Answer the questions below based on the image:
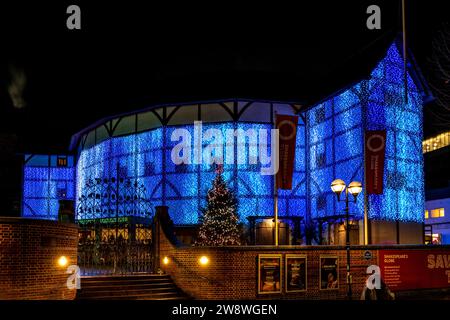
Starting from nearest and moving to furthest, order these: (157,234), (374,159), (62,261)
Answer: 1. (62,261)
2. (157,234)
3. (374,159)

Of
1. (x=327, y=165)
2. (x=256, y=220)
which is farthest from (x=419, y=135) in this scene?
(x=256, y=220)

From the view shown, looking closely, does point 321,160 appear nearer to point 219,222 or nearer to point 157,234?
point 219,222

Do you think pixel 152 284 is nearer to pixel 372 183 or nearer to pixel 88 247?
pixel 88 247

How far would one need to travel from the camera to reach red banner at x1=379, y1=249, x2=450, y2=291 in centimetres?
2245

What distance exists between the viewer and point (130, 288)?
782 inches

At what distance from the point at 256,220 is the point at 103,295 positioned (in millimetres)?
22534

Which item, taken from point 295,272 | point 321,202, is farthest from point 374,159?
point 295,272

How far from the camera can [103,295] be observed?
62.1 ft

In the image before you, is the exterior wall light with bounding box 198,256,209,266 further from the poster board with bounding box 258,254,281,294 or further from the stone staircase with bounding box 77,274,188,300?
the poster board with bounding box 258,254,281,294

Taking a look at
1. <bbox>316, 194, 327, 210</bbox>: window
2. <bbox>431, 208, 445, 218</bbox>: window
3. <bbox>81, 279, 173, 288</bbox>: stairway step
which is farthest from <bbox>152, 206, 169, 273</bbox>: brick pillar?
<bbox>431, 208, 445, 218</bbox>: window

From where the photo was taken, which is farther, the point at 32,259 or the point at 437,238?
the point at 437,238

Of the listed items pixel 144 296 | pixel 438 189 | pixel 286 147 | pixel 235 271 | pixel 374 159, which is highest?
pixel 438 189

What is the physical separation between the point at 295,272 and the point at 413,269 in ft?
17.5

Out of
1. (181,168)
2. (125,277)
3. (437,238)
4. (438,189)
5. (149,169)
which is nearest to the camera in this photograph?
(125,277)
